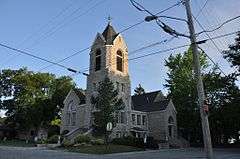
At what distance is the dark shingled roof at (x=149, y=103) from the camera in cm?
5333

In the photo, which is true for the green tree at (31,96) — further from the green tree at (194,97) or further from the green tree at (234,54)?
the green tree at (234,54)

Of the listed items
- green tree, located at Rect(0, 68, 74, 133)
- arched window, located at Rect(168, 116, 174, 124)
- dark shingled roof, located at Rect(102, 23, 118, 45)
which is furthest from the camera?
green tree, located at Rect(0, 68, 74, 133)

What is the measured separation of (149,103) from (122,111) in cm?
927

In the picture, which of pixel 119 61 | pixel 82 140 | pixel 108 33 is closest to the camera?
pixel 82 140

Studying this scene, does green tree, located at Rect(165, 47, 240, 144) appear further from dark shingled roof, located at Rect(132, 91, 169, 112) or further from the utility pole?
the utility pole

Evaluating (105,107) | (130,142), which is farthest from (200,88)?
(130,142)

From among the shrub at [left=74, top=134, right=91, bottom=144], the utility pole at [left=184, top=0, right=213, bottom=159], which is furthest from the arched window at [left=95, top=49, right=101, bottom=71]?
the utility pole at [left=184, top=0, right=213, bottom=159]

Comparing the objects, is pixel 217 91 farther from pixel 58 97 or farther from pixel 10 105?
pixel 10 105

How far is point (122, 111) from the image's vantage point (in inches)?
1913

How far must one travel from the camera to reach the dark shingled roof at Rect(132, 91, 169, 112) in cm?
5333

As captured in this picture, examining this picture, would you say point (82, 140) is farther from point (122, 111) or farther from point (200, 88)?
point (200, 88)

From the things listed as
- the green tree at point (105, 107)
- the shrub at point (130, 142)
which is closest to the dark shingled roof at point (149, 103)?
the shrub at point (130, 142)

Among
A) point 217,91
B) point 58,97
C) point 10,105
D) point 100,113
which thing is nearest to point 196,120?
point 217,91

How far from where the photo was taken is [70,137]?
155ft
